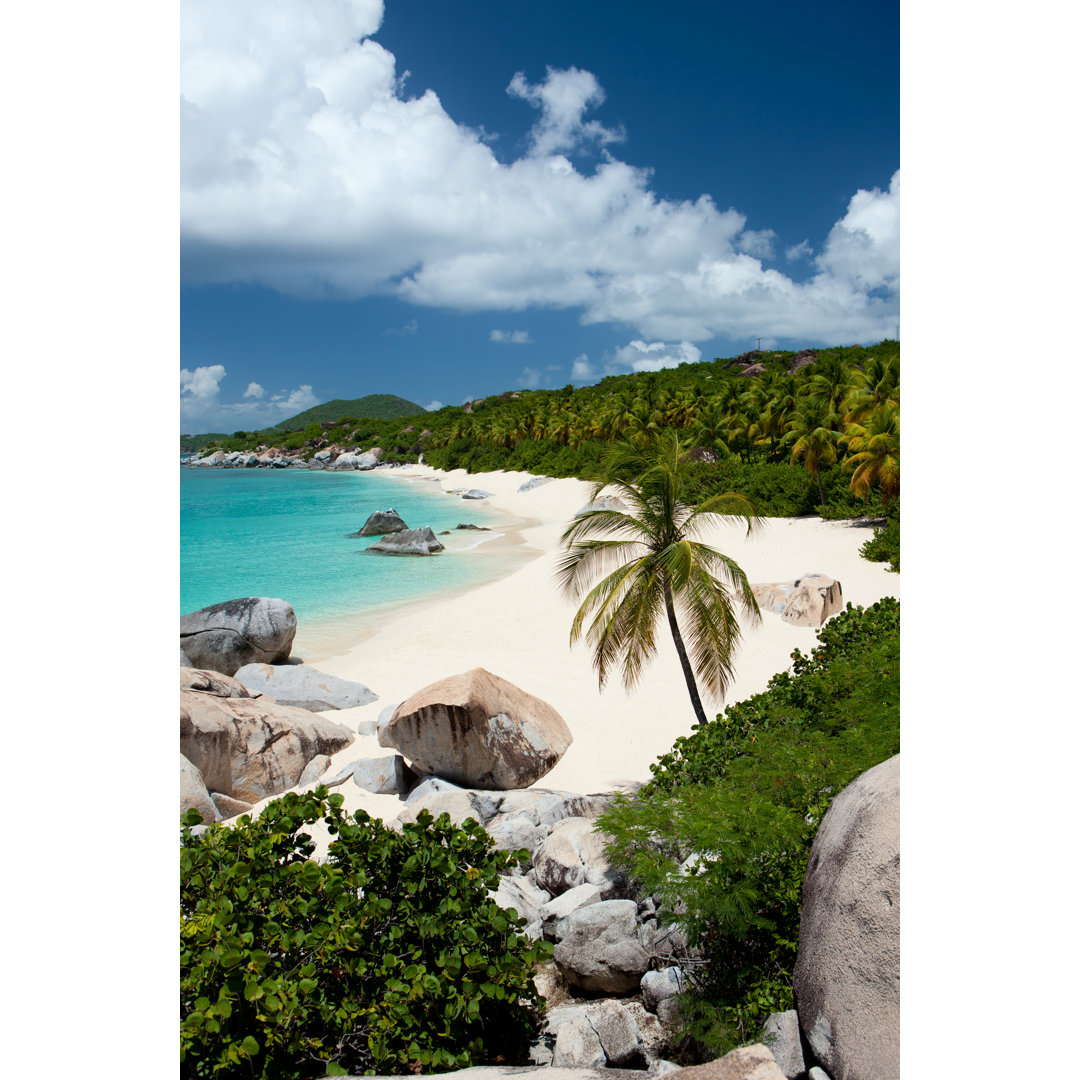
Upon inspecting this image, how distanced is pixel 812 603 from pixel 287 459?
10999cm

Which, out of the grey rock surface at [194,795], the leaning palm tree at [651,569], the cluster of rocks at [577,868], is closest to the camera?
the cluster of rocks at [577,868]

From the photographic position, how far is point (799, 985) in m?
3.84

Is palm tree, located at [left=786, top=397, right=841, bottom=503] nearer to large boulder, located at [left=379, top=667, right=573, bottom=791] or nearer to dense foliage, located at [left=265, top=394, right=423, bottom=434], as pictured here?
large boulder, located at [left=379, top=667, right=573, bottom=791]

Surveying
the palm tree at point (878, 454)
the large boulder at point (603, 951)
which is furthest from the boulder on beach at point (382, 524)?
the large boulder at point (603, 951)

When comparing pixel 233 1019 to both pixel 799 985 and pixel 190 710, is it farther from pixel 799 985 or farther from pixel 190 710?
pixel 190 710

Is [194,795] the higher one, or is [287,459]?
[287,459]

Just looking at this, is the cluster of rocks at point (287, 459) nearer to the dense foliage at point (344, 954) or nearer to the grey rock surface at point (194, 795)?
the grey rock surface at point (194, 795)

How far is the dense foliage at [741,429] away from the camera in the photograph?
2658 cm

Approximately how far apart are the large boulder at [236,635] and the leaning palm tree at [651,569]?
371 inches

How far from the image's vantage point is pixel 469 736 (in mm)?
9836

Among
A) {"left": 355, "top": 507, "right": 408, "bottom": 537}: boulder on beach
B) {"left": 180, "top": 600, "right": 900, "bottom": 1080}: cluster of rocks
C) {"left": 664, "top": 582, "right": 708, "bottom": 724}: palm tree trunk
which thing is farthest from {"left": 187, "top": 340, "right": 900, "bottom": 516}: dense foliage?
{"left": 355, "top": 507, "right": 408, "bottom": 537}: boulder on beach

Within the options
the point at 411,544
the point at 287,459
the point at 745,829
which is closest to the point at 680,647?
the point at 745,829

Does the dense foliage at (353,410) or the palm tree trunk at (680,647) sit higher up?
the dense foliage at (353,410)

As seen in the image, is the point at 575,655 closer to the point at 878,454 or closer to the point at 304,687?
the point at 304,687
